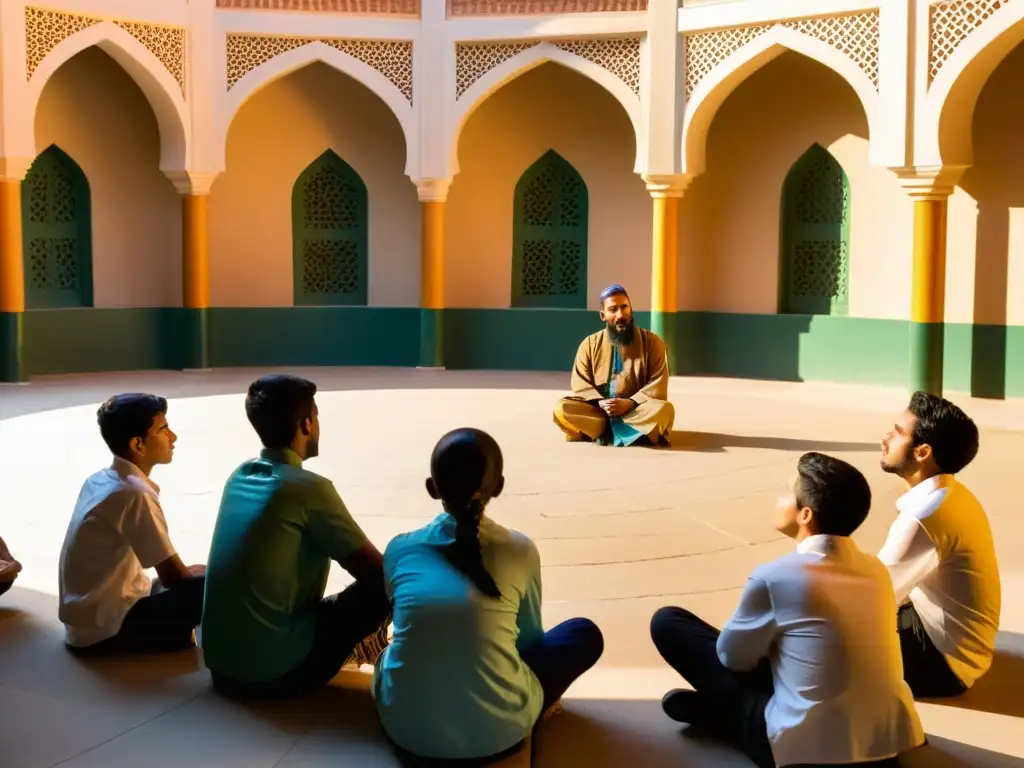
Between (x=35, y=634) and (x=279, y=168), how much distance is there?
10.6m

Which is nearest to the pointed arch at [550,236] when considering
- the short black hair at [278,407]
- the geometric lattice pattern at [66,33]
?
the geometric lattice pattern at [66,33]

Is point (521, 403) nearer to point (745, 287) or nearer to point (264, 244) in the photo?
point (745, 287)

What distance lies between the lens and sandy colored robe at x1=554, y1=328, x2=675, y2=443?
779 centimetres

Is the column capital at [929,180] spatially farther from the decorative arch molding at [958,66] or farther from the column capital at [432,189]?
the column capital at [432,189]

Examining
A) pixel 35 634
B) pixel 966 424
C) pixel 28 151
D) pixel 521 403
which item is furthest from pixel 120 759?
pixel 28 151

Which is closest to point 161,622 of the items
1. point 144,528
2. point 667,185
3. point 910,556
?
point 144,528

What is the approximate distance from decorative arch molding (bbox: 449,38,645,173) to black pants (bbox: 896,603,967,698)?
30.0ft

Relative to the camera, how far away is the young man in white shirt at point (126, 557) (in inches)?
139

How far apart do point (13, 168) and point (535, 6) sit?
16.9 ft

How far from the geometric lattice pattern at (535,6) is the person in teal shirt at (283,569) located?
31.6 ft

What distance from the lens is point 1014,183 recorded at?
426 inches

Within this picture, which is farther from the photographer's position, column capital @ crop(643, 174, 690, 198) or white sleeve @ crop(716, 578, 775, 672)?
column capital @ crop(643, 174, 690, 198)

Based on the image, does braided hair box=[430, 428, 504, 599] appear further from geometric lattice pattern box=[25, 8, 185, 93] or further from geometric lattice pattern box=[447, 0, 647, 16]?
geometric lattice pattern box=[447, 0, 647, 16]

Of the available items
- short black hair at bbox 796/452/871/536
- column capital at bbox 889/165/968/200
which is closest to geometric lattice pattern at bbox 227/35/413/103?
column capital at bbox 889/165/968/200
